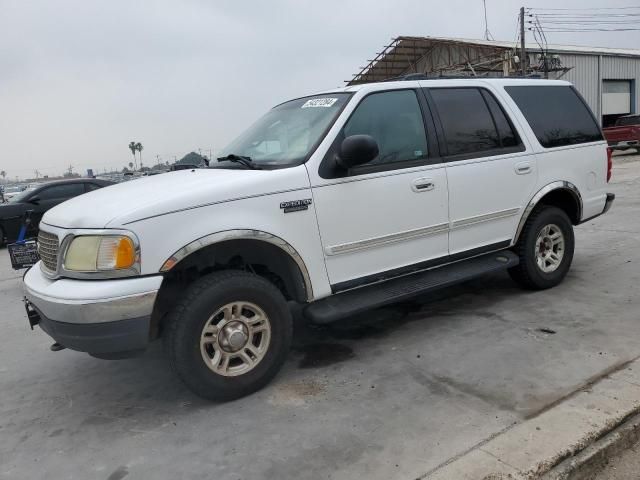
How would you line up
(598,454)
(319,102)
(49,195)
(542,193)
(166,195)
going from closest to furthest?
(598,454) → (166,195) → (319,102) → (542,193) → (49,195)

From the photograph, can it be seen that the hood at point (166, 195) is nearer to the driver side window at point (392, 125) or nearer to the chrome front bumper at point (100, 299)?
the chrome front bumper at point (100, 299)

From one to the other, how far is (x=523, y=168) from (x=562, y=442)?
267 centimetres

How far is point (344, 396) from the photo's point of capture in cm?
331

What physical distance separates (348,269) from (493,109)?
2.09 m

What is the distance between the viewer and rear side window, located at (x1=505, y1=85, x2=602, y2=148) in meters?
4.83

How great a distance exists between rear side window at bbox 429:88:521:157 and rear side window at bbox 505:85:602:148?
1.07 feet

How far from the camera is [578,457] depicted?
2.54 m

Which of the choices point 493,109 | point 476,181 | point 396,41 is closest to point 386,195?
point 476,181

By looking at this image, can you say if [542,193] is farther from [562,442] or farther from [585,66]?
[585,66]

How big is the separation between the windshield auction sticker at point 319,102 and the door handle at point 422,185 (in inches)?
34.1

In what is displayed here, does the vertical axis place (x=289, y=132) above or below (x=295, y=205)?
above

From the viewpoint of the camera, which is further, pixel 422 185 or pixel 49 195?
pixel 49 195

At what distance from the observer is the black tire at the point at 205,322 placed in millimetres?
3082

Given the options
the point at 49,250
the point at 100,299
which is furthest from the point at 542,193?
the point at 49,250
